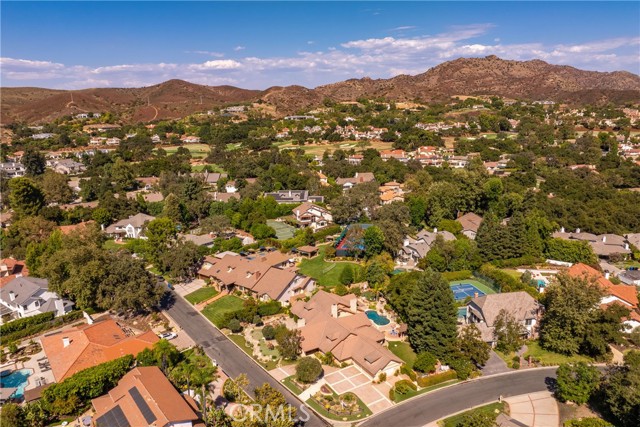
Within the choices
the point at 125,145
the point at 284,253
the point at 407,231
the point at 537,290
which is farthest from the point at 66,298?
the point at 125,145

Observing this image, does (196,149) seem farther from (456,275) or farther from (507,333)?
(507,333)

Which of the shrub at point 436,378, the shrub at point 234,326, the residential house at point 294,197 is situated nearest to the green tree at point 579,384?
the shrub at point 436,378

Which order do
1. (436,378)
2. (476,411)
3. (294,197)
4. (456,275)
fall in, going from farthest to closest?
(294,197) < (456,275) < (436,378) < (476,411)

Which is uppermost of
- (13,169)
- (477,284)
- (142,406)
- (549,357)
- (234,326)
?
(13,169)

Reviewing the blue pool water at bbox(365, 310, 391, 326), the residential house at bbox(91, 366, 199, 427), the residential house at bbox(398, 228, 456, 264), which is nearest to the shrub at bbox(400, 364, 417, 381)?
the blue pool water at bbox(365, 310, 391, 326)

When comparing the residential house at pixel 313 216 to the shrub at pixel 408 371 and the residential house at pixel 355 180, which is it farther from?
the shrub at pixel 408 371

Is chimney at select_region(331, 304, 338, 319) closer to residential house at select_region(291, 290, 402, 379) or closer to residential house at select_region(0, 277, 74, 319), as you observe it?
residential house at select_region(291, 290, 402, 379)

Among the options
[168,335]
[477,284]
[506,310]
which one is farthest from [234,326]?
[477,284]
